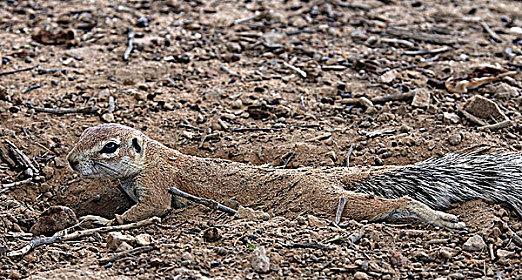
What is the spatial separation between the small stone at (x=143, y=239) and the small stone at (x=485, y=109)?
340 centimetres

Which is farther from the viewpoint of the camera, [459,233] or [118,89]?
[118,89]

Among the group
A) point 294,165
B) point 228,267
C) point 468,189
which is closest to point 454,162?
point 468,189

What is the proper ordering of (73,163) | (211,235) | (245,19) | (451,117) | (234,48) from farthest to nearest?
(245,19)
(234,48)
(451,117)
(73,163)
(211,235)

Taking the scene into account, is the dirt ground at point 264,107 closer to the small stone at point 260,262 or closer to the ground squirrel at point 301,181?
the small stone at point 260,262

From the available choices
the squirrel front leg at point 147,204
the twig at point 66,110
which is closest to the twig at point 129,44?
the twig at point 66,110

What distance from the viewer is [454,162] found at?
6184 mm

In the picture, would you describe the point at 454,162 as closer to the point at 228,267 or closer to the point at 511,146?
the point at 511,146

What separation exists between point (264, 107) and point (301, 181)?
173 cm

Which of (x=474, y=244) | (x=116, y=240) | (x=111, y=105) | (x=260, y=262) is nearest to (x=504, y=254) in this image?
(x=474, y=244)

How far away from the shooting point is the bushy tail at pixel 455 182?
5898 mm

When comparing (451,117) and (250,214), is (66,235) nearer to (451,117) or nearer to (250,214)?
(250,214)

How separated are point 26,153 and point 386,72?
3.58 metres

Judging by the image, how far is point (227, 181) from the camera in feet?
20.9

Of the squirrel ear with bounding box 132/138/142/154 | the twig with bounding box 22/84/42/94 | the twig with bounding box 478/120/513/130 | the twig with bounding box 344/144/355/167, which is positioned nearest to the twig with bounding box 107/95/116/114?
the twig with bounding box 22/84/42/94
